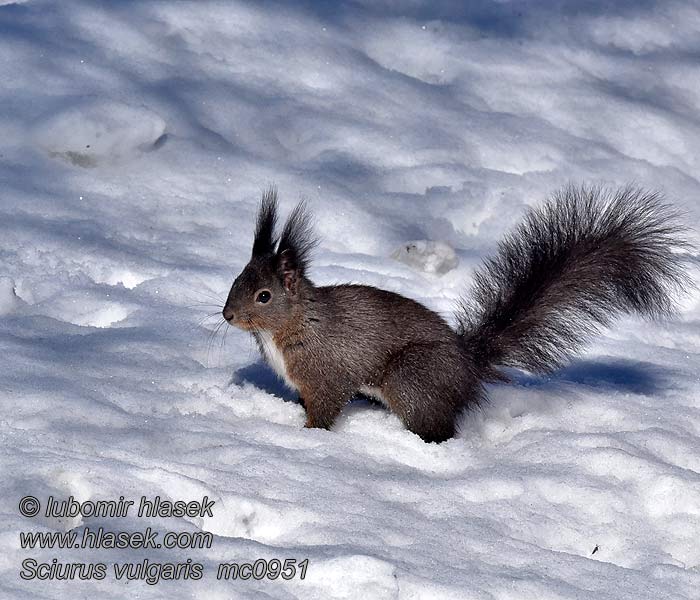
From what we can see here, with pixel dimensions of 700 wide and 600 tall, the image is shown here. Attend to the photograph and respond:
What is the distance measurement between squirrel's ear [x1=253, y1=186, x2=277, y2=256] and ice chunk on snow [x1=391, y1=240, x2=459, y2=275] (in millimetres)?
1289

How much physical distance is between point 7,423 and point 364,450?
1.09 m

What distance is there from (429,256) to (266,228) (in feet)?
4.65

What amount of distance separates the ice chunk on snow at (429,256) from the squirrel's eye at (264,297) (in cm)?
143

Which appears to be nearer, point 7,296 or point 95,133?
point 7,296

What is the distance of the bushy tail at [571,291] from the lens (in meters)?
3.90

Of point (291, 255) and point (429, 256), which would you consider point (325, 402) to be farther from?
point (429, 256)

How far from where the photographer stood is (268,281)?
3.73 m


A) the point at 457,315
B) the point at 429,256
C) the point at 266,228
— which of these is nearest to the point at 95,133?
the point at 429,256

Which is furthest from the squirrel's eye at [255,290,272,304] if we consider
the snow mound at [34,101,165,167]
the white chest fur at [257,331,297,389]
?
the snow mound at [34,101,165,167]

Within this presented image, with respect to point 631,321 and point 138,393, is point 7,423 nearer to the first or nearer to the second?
point 138,393

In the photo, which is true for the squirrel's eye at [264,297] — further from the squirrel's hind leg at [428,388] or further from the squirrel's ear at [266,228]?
the squirrel's hind leg at [428,388]

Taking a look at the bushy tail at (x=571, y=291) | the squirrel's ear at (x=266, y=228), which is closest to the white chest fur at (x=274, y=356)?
the squirrel's ear at (x=266, y=228)

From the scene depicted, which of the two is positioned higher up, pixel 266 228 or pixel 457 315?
pixel 266 228

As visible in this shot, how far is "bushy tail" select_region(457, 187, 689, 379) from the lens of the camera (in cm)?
390
